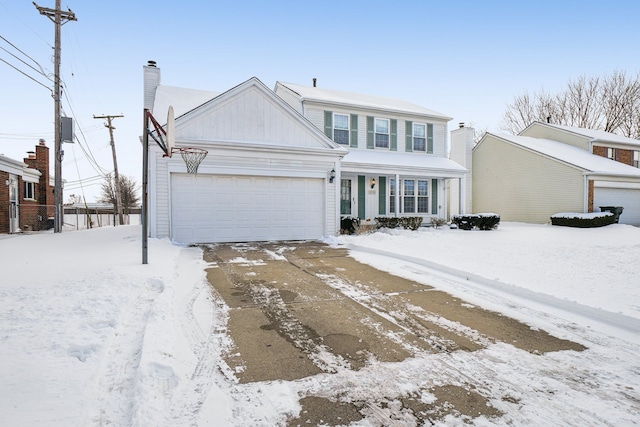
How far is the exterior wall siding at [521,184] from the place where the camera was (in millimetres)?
18234

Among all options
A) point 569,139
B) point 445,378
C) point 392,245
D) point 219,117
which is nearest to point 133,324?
point 445,378

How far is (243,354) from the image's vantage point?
3.43 metres

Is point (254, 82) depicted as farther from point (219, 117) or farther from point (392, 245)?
point (392, 245)

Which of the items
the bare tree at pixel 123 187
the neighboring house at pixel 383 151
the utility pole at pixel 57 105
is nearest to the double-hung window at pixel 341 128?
the neighboring house at pixel 383 151

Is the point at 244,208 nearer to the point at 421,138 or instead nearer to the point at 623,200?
the point at 421,138

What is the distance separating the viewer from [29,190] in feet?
65.0

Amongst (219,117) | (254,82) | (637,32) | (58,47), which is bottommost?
(219,117)

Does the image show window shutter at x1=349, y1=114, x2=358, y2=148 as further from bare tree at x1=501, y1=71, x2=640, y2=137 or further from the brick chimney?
bare tree at x1=501, y1=71, x2=640, y2=137

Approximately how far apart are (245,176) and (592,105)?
37064mm

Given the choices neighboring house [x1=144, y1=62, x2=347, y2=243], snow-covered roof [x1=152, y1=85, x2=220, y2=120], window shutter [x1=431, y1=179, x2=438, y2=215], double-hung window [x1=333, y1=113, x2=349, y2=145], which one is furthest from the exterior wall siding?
snow-covered roof [x1=152, y1=85, x2=220, y2=120]

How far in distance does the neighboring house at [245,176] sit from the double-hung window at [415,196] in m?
5.81

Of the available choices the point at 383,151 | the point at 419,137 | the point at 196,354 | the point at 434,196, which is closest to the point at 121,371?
the point at 196,354

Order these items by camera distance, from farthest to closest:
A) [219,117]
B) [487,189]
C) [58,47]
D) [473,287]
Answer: [487,189]
[58,47]
[219,117]
[473,287]

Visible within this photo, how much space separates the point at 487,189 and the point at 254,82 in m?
17.1
